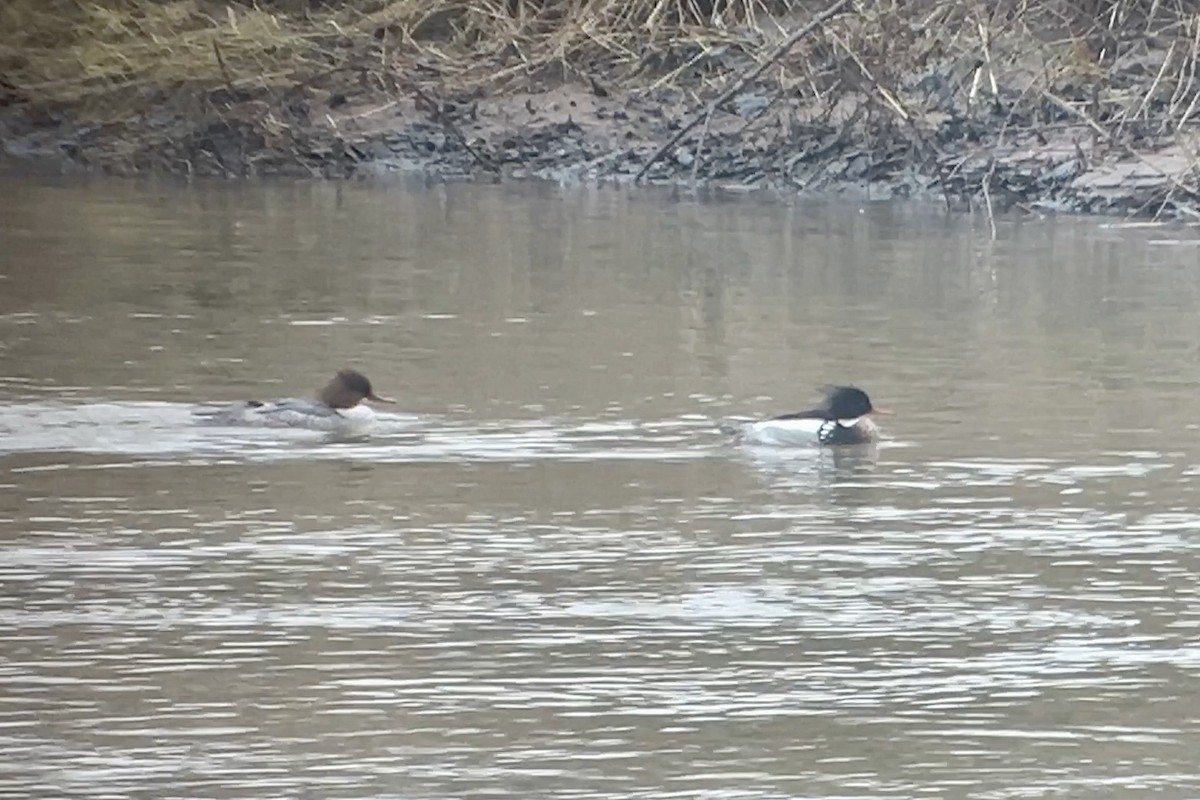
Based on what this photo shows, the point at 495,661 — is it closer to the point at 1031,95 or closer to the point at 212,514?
the point at 212,514

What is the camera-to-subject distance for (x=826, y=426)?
888 centimetres

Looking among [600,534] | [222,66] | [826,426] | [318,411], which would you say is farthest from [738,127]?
[600,534]

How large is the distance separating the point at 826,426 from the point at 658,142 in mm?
10143

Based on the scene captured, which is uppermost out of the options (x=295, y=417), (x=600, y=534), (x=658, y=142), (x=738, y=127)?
(x=738, y=127)

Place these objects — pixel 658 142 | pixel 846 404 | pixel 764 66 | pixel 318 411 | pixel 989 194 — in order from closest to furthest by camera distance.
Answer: pixel 846 404, pixel 318 411, pixel 989 194, pixel 764 66, pixel 658 142

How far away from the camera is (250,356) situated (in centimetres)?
1073

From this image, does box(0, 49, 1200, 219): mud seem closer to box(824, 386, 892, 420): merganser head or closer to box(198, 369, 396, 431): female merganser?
box(824, 386, 892, 420): merganser head

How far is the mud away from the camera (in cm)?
1673

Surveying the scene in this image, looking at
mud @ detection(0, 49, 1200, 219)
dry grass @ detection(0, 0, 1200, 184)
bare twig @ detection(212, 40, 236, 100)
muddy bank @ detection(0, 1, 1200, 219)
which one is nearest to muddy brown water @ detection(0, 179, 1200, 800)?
mud @ detection(0, 49, 1200, 219)

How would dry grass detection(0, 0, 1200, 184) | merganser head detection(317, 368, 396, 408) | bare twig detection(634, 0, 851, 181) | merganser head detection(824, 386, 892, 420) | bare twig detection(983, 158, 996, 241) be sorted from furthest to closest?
1. dry grass detection(0, 0, 1200, 184)
2. bare twig detection(634, 0, 851, 181)
3. bare twig detection(983, 158, 996, 241)
4. merganser head detection(317, 368, 396, 408)
5. merganser head detection(824, 386, 892, 420)

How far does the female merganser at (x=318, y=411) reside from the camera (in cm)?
904

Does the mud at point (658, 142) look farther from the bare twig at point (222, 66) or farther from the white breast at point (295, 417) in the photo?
the white breast at point (295, 417)

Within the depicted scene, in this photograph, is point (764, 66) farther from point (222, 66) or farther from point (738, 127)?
point (222, 66)

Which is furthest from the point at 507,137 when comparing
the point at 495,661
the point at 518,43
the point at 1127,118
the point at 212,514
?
the point at 495,661
